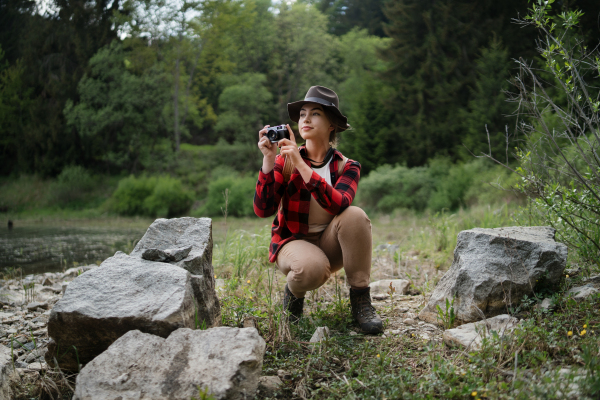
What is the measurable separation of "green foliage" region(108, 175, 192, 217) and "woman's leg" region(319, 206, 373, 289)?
16141mm

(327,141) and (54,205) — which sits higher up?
(327,141)

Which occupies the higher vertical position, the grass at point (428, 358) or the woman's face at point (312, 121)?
the woman's face at point (312, 121)

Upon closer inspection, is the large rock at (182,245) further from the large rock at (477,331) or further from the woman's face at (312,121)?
the large rock at (477,331)

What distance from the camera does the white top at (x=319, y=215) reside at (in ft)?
9.12

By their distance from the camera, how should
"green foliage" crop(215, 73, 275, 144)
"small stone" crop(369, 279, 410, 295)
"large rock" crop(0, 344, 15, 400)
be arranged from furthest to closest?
"green foliage" crop(215, 73, 275, 144)
"small stone" crop(369, 279, 410, 295)
"large rock" crop(0, 344, 15, 400)

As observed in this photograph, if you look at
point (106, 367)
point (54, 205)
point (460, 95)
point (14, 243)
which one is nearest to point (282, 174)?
point (106, 367)

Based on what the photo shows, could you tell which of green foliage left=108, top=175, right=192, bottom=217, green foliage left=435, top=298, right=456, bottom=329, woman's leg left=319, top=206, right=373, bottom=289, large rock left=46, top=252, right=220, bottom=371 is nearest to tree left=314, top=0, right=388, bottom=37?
green foliage left=108, top=175, right=192, bottom=217

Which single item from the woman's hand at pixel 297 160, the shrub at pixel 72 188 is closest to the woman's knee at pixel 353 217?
the woman's hand at pixel 297 160

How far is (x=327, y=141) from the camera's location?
2.88 m

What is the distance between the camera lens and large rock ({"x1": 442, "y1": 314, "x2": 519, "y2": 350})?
7.07 feet

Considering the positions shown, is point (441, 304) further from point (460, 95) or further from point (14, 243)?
point (460, 95)

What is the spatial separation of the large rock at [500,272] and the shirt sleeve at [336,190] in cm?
79

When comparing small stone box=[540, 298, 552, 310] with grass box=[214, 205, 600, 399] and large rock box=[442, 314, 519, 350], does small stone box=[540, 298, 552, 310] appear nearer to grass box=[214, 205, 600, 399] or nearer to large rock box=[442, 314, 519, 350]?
grass box=[214, 205, 600, 399]

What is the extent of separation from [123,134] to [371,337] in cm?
2050
